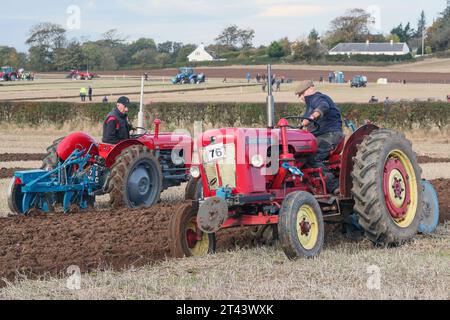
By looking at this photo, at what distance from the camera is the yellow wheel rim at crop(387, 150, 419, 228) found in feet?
A: 28.1

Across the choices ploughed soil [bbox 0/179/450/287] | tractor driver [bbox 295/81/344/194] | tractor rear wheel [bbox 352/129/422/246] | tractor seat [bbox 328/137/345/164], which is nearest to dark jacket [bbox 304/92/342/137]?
tractor driver [bbox 295/81/344/194]

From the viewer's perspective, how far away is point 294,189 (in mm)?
8305

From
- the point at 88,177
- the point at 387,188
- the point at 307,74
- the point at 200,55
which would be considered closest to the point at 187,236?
the point at 387,188

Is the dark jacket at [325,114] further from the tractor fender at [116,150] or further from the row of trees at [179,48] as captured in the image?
the row of trees at [179,48]

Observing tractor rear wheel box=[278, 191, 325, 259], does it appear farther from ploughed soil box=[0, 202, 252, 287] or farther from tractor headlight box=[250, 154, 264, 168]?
ploughed soil box=[0, 202, 252, 287]

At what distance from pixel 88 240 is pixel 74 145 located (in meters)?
3.04

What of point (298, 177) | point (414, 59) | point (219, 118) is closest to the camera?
point (298, 177)

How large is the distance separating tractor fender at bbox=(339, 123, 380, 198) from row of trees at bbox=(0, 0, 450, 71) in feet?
153

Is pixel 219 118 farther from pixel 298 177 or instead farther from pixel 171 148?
pixel 298 177

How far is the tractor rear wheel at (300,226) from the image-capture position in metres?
7.40

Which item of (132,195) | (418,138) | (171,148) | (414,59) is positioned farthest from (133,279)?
(414,59)
